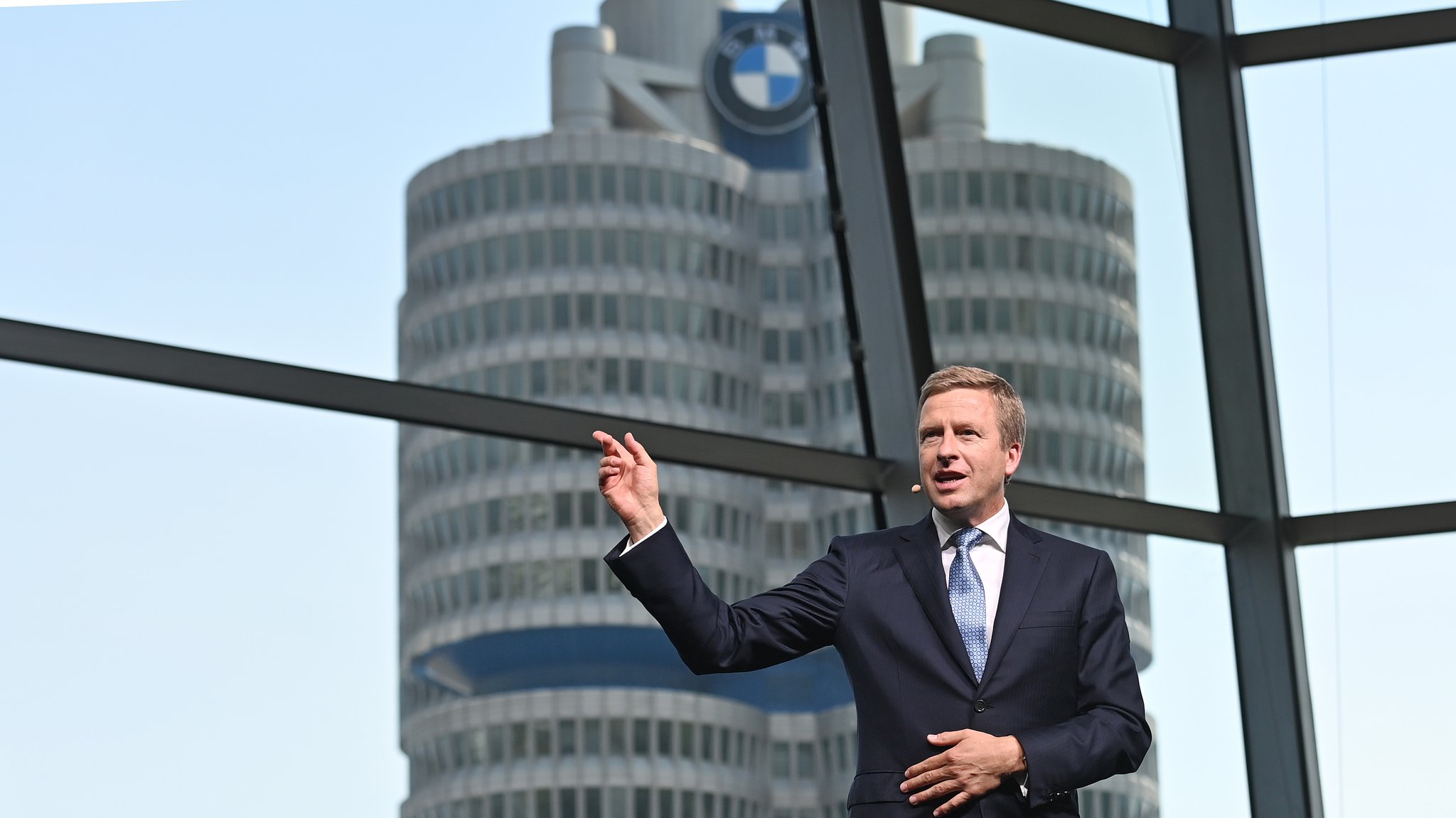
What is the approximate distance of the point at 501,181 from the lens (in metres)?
53.6

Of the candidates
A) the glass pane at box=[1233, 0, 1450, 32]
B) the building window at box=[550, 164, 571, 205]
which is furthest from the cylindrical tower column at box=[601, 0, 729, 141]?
the glass pane at box=[1233, 0, 1450, 32]

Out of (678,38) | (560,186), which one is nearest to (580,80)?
(678,38)

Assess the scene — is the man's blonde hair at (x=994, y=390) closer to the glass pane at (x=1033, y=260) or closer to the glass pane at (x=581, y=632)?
the glass pane at (x=1033, y=260)

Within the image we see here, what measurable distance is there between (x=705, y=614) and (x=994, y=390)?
409 millimetres

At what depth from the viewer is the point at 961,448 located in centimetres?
199

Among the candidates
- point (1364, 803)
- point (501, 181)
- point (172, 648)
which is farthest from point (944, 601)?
point (501, 181)

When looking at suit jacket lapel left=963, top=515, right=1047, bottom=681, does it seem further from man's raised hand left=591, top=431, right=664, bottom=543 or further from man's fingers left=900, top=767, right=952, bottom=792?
man's raised hand left=591, top=431, right=664, bottom=543

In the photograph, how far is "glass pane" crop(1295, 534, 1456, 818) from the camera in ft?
17.4

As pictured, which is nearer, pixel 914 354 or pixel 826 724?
pixel 914 354

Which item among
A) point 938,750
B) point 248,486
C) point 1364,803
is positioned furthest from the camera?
point 248,486

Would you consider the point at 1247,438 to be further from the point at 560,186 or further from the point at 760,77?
the point at 560,186

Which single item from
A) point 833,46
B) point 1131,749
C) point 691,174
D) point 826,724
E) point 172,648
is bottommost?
point 1131,749

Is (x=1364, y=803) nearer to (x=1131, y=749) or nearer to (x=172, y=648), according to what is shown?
(x=1131, y=749)

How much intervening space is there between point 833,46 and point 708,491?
150 feet
